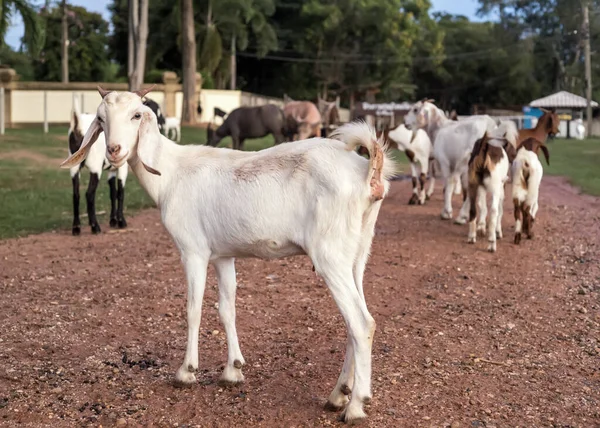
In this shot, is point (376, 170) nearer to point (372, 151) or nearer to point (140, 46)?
point (372, 151)

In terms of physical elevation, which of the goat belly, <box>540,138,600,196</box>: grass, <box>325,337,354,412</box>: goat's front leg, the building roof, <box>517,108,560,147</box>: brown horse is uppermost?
the building roof

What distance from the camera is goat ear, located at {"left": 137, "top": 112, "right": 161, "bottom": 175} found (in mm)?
5082

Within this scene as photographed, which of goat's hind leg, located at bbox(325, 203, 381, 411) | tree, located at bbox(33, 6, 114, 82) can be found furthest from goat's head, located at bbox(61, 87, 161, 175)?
tree, located at bbox(33, 6, 114, 82)

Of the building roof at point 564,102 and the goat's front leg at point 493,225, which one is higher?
the building roof at point 564,102

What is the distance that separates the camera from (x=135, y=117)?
5.02 metres

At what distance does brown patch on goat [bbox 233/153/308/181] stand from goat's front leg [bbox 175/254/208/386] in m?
0.59

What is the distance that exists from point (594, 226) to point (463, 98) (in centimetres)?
5854

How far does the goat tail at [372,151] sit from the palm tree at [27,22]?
17662mm

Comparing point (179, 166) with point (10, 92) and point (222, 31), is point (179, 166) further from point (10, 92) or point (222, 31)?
point (222, 31)

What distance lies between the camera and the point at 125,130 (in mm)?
4945

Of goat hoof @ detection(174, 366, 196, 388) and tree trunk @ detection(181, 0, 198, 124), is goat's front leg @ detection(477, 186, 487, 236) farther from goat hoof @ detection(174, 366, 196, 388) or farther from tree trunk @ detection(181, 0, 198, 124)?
tree trunk @ detection(181, 0, 198, 124)

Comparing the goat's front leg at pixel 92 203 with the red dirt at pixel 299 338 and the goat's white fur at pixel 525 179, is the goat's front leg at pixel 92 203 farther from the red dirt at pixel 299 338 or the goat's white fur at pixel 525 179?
the goat's white fur at pixel 525 179

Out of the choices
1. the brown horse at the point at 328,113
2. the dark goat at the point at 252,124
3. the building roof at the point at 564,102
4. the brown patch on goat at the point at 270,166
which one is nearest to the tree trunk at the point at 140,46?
the dark goat at the point at 252,124

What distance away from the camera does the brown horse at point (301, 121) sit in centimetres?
2273
